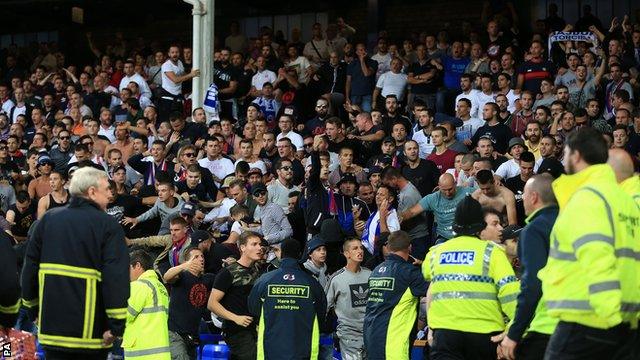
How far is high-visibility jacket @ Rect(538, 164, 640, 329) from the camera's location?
21.7ft

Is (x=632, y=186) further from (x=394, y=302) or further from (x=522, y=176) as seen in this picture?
(x=522, y=176)

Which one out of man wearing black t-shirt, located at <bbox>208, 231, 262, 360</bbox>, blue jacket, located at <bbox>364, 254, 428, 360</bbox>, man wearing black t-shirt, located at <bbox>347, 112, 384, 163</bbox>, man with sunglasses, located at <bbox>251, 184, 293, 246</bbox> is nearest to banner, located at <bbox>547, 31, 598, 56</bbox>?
man wearing black t-shirt, located at <bbox>347, 112, 384, 163</bbox>

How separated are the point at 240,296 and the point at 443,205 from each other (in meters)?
3.10

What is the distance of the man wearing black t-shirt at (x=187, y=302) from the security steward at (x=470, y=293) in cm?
382

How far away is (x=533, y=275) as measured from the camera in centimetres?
786

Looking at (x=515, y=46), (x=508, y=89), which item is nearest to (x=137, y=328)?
(x=508, y=89)

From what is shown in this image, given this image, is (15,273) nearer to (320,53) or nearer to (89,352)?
(89,352)

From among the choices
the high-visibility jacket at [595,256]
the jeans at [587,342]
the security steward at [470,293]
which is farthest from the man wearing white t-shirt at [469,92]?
the jeans at [587,342]

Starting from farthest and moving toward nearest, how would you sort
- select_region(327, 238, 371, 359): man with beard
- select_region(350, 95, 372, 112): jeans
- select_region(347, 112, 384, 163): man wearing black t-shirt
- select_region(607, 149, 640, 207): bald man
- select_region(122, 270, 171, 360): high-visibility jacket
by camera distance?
select_region(350, 95, 372, 112): jeans, select_region(347, 112, 384, 163): man wearing black t-shirt, select_region(327, 238, 371, 359): man with beard, select_region(122, 270, 171, 360): high-visibility jacket, select_region(607, 149, 640, 207): bald man

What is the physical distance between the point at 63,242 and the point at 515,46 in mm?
14083

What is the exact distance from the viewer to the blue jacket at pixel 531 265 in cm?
787

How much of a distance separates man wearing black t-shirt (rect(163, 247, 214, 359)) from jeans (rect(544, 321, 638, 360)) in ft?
19.7

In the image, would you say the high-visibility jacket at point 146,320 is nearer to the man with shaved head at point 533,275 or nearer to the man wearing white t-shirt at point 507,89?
the man with shaved head at point 533,275

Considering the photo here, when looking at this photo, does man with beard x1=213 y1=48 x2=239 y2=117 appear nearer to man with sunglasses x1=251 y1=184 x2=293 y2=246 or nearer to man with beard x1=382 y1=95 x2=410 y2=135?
man with beard x1=382 y1=95 x2=410 y2=135
